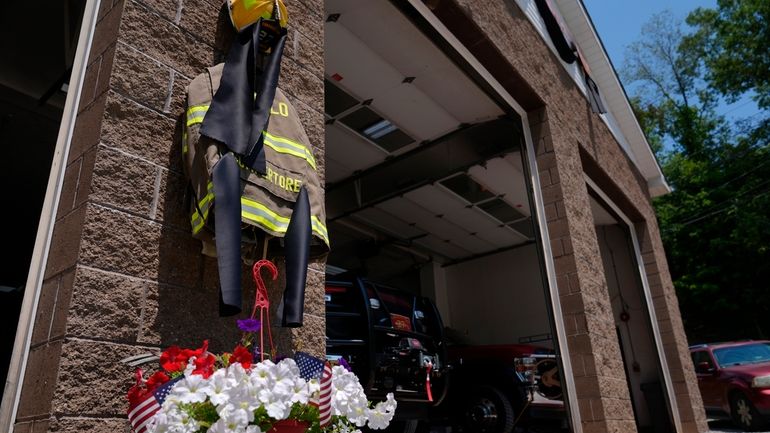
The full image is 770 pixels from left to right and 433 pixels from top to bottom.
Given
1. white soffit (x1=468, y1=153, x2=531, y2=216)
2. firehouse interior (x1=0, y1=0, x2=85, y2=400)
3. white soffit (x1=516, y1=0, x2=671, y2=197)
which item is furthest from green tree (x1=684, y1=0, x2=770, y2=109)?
firehouse interior (x1=0, y1=0, x2=85, y2=400)

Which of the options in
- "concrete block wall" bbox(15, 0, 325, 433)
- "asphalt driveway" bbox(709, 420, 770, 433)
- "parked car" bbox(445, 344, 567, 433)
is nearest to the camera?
"concrete block wall" bbox(15, 0, 325, 433)

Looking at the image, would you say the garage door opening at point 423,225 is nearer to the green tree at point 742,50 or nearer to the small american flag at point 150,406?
the small american flag at point 150,406

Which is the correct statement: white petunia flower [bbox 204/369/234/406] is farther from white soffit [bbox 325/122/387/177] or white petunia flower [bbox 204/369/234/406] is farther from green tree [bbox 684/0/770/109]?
green tree [bbox 684/0/770/109]

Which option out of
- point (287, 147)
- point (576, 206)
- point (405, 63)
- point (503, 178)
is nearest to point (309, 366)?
point (287, 147)

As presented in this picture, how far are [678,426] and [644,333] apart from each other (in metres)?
A: 1.80

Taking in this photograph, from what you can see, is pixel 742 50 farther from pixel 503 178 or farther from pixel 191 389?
pixel 191 389

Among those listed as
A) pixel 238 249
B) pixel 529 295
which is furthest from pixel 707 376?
pixel 238 249

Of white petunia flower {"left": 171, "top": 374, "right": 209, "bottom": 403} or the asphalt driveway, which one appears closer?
white petunia flower {"left": 171, "top": 374, "right": 209, "bottom": 403}

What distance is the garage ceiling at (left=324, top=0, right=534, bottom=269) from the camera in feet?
18.4

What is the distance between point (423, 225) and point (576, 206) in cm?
439

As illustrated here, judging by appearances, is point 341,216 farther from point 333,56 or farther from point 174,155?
point 174,155

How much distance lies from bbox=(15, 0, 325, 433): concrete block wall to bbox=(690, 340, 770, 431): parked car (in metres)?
8.81

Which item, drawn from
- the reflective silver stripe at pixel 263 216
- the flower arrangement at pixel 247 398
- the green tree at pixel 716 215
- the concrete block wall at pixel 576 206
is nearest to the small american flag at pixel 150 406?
the flower arrangement at pixel 247 398

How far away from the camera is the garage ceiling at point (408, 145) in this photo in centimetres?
561
